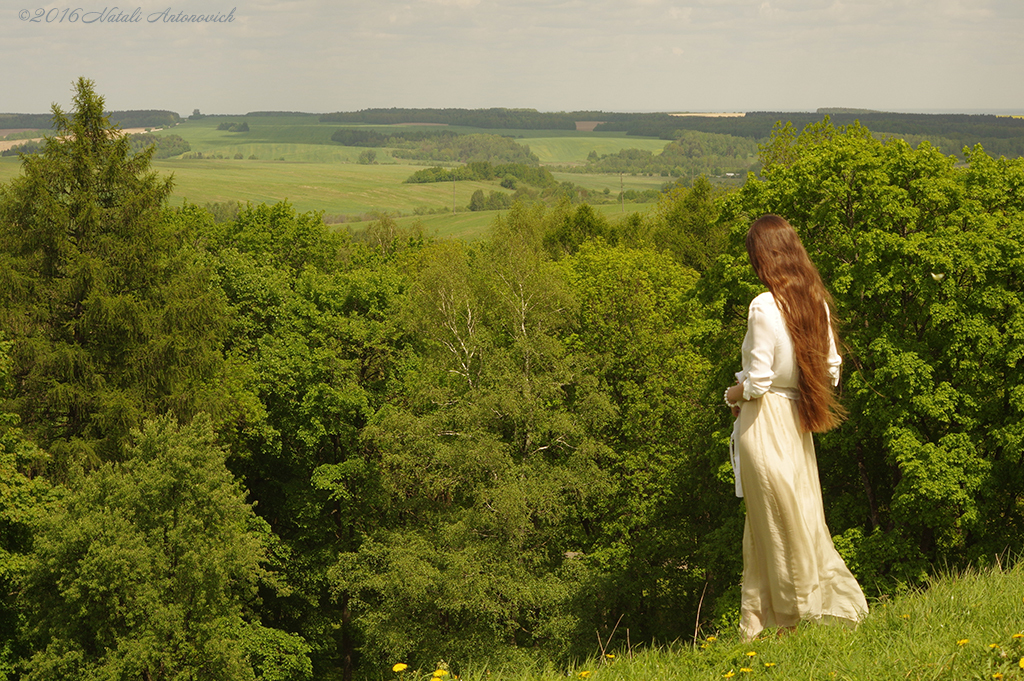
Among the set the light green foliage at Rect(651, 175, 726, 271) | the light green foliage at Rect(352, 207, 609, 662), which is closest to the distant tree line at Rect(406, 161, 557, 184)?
the light green foliage at Rect(651, 175, 726, 271)

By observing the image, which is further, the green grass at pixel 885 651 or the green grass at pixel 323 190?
the green grass at pixel 323 190

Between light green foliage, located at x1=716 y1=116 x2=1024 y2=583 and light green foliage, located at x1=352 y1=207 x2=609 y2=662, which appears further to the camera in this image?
light green foliage, located at x1=352 y1=207 x2=609 y2=662

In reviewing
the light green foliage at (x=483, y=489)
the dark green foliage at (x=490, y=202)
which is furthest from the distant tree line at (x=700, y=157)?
the light green foliage at (x=483, y=489)

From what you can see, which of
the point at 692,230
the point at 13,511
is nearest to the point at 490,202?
the point at 692,230

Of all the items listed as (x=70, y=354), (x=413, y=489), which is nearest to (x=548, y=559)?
(x=413, y=489)

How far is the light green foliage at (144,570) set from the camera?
18.8 m

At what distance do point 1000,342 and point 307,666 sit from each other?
21.5m

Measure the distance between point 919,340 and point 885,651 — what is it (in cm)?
1572

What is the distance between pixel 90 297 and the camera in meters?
22.5

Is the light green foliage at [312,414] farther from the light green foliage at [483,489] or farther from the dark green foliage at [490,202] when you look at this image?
the dark green foliage at [490,202]

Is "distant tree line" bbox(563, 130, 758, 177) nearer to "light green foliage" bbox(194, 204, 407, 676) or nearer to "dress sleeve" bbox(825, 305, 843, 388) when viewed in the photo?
"light green foliage" bbox(194, 204, 407, 676)

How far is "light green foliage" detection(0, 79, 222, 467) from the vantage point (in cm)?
2234

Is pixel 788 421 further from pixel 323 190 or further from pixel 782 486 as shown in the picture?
pixel 323 190

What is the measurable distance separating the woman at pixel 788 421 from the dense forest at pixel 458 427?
889 centimetres
